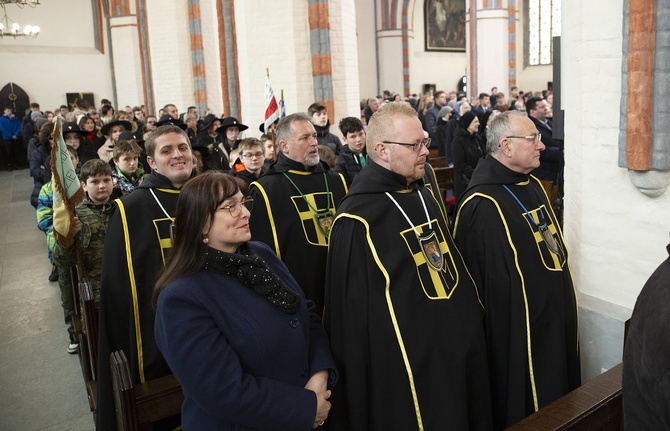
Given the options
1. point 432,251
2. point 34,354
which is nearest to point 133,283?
point 432,251

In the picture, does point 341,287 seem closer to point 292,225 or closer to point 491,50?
point 292,225

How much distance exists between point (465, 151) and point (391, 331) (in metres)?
5.19

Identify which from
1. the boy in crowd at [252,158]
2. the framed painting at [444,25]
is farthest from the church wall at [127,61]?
the boy in crowd at [252,158]

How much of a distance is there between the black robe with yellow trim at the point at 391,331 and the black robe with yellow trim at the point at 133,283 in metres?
1.17

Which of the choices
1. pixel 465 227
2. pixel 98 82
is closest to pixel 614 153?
pixel 465 227

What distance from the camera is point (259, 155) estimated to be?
5.07 meters

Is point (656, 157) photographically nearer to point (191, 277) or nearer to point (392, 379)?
point (392, 379)

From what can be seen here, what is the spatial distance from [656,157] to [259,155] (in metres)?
2.96

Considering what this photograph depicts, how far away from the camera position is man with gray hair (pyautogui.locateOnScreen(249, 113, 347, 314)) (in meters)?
4.03

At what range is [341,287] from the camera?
2.74m

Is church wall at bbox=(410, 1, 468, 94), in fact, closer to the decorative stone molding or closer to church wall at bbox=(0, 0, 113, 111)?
church wall at bbox=(0, 0, 113, 111)

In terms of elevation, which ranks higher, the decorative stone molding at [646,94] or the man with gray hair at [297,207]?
the decorative stone molding at [646,94]

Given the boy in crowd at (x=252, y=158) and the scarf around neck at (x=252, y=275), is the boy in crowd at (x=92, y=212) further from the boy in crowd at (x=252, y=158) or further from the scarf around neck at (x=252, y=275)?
the scarf around neck at (x=252, y=275)

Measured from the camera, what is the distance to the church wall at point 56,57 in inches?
814
